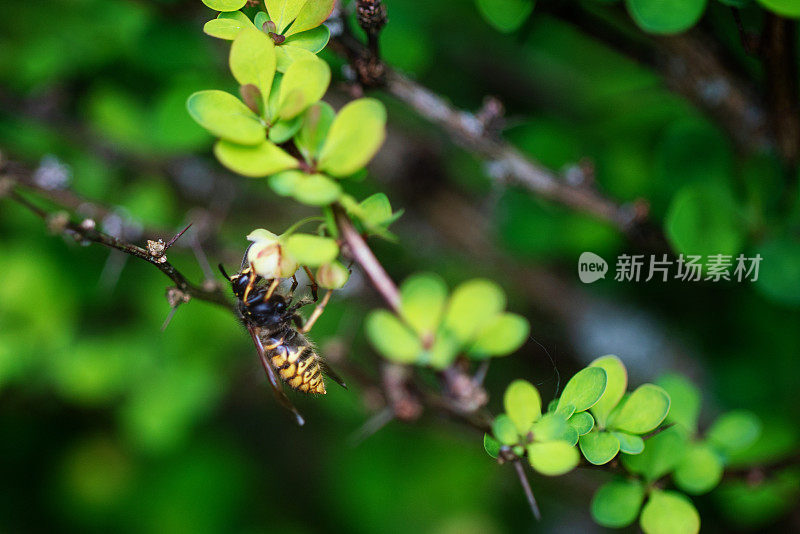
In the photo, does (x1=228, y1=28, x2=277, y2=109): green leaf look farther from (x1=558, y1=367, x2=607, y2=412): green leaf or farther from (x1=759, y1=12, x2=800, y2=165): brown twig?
(x1=759, y1=12, x2=800, y2=165): brown twig

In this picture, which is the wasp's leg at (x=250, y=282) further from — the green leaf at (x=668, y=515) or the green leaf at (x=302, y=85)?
the green leaf at (x=668, y=515)

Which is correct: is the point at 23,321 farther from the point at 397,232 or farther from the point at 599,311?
the point at 599,311

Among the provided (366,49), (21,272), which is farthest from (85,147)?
(366,49)

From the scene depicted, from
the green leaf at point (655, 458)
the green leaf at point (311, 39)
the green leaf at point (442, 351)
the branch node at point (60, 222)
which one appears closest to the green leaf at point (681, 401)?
the green leaf at point (655, 458)

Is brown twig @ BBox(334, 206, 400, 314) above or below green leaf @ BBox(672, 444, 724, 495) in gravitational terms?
above

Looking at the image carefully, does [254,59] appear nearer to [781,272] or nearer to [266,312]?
[266,312]

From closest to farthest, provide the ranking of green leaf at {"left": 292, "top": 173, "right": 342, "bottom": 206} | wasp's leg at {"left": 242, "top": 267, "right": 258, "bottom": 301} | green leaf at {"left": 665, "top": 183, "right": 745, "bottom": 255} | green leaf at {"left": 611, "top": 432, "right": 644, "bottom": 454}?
green leaf at {"left": 292, "top": 173, "right": 342, "bottom": 206}, green leaf at {"left": 611, "top": 432, "right": 644, "bottom": 454}, wasp's leg at {"left": 242, "top": 267, "right": 258, "bottom": 301}, green leaf at {"left": 665, "top": 183, "right": 745, "bottom": 255}

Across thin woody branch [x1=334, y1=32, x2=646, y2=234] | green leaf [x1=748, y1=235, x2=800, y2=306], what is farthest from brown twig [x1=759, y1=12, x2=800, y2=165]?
thin woody branch [x1=334, y1=32, x2=646, y2=234]
